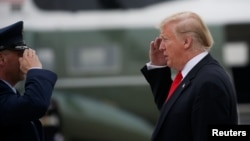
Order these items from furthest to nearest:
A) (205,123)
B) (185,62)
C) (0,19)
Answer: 1. (0,19)
2. (185,62)
3. (205,123)

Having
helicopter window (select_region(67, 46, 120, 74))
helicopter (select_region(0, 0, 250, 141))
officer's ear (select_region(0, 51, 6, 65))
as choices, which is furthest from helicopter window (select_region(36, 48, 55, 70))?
officer's ear (select_region(0, 51, 6, 65))

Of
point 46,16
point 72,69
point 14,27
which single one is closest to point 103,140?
point 72,69

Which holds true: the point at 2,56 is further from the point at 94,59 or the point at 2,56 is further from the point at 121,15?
the point at 94,59

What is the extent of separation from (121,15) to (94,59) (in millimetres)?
610

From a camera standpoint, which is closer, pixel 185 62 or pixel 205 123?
pixel 205 123

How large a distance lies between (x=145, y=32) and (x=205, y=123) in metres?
5.37

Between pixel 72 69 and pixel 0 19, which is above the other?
pixel 0 19

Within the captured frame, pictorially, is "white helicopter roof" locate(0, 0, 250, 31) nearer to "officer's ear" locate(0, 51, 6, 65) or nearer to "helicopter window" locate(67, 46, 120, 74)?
"helicopter window" locate(67, 46, 120, 74)

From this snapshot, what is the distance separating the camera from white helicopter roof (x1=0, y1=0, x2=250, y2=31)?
823 centimetres

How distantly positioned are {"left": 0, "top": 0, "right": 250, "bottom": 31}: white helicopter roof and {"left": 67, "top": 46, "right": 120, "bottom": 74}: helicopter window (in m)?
0.30

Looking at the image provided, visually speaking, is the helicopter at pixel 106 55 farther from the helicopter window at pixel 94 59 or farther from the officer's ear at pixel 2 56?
the officer's ear at pixel 2 56

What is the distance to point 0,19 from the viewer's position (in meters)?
8.13

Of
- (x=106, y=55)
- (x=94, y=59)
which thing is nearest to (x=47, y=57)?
(x=94, y=59)

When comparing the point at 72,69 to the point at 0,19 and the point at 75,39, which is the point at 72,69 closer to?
the point at 75,39
